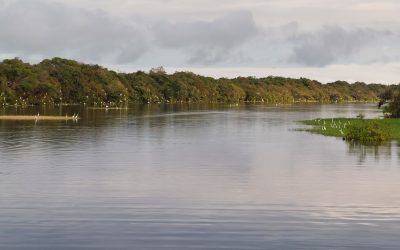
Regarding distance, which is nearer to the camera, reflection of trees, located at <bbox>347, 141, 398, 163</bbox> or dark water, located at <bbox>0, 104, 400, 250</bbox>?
dark water, located at <bbox>0, 104, 400, 250</bbox>

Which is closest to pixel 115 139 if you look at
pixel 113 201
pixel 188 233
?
pixel 113 201

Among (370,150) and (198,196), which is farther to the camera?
(370,150)

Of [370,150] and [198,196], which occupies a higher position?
[370,150]

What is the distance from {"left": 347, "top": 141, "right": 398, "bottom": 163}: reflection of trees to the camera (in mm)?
53625

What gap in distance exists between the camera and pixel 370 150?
58.6 m

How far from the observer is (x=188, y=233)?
2517 cm

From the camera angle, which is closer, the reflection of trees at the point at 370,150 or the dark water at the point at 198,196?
the dark water at the point at 198,196

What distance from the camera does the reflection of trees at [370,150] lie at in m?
53.6

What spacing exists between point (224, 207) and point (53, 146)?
3270 centimetres

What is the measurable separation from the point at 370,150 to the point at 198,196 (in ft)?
96.4

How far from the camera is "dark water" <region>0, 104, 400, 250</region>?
24500 mm

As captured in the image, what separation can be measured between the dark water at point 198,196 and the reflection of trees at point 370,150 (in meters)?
0.10

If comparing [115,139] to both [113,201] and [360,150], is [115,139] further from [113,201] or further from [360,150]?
[113,201]

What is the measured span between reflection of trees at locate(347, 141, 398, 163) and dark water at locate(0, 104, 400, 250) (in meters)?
0.10
